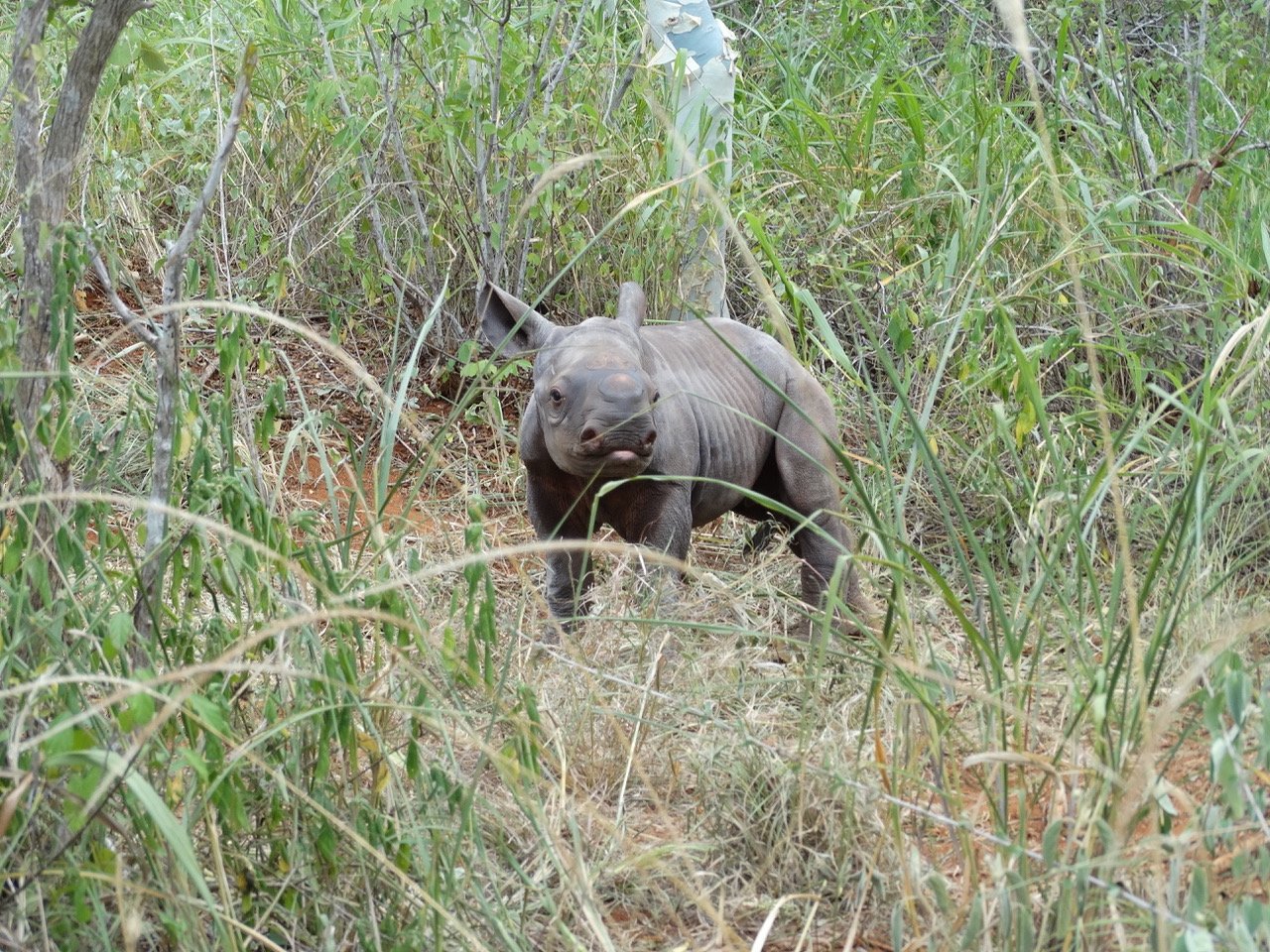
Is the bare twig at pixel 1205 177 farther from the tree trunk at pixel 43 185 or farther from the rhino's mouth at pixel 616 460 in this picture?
the tree trunk at pixel 43 185

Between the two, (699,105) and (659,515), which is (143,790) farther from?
(699,105)

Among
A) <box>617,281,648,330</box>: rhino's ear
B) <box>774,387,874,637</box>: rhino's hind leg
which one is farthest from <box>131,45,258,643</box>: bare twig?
<box>774,387,874,637</box>: rhino's hind leg

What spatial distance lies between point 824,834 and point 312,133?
161 inches

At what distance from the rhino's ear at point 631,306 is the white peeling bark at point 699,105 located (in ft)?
4.03

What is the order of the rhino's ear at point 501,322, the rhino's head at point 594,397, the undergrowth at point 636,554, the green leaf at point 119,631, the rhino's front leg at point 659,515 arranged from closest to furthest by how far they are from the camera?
the green leaf at point 119,631 < the undergrowth at point 636,554 < the rhino's head at point 594,397 < the rhino's front leg at point 659,515 < the rhino's ear at point 501,322

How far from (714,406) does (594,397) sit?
0.66 metres

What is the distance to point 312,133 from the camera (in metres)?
6.39

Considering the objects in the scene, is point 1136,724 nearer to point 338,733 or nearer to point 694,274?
point 338,733

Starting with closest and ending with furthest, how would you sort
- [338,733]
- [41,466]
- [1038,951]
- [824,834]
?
[1038,951]
[338,733]
[41,466]
[824,834]

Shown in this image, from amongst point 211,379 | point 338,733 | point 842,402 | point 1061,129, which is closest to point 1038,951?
point 338,733

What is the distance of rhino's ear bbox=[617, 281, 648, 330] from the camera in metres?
4.65

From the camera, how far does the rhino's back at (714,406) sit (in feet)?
15.0

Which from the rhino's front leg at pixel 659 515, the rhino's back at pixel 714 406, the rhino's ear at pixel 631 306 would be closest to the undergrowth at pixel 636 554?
the rhino's front leg at pixel 659 515

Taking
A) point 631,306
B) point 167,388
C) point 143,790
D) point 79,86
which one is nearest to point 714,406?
point 631,306
